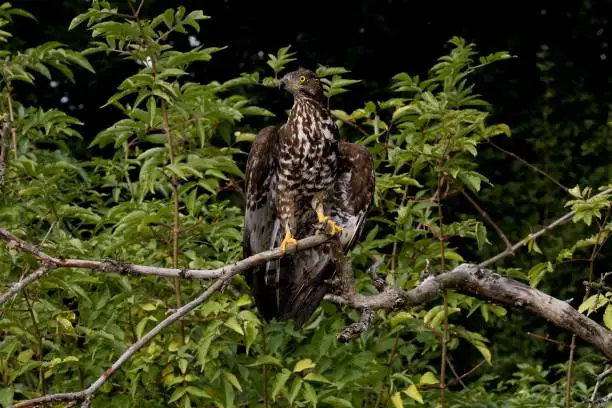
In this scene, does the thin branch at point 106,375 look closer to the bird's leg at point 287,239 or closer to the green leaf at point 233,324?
the green leaf at point 233,324

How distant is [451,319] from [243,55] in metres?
2.21

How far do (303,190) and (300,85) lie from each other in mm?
414

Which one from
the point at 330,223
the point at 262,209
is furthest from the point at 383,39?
the point at 330,223

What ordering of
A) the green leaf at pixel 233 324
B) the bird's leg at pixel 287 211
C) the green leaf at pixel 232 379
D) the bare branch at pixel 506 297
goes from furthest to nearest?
1. the bird's leg at pixel 287 211
2. the green leaf at pixel 232 379
3. the green leaf at pixel 233 324
4. the bare branch at pixel 506 297

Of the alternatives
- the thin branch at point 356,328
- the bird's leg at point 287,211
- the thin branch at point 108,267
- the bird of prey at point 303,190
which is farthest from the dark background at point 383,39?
the thin branch at point 108,267

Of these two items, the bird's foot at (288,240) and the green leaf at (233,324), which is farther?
the bird's foot at (288,240)

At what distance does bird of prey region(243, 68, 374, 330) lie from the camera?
380cm

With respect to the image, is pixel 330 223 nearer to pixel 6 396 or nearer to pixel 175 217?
pixel 175 217

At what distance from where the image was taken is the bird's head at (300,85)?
4.09 m

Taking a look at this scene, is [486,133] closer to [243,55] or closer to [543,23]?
[243,55]

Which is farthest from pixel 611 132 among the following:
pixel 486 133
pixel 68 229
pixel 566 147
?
pixel 68 229

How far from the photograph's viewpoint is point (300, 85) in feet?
13.5

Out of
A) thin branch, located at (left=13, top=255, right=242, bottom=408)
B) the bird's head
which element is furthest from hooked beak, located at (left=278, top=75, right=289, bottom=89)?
thin branch, located at (left=13, top=255, right=242, bottom=408)

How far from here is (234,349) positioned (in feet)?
12.0
